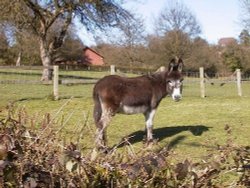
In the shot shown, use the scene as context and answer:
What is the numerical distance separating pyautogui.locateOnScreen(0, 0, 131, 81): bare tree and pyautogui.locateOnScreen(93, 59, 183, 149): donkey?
21.5 m

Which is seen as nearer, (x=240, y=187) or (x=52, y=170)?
(x=52, y=170)

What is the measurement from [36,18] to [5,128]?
30588 millimetres

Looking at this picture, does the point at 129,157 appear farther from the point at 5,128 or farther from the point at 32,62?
the point at 32,62

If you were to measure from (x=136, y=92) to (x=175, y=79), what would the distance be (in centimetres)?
94

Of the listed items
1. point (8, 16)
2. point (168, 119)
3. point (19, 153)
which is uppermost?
point (8, 16)

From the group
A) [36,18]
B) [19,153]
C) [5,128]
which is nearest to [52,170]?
[19,153]

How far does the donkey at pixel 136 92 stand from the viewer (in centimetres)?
838

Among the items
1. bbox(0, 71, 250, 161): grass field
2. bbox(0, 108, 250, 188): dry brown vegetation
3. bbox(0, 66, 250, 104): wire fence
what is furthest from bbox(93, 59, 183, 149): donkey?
bbox(0, 66, 250, 104): wire fence

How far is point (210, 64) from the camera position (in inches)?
2301

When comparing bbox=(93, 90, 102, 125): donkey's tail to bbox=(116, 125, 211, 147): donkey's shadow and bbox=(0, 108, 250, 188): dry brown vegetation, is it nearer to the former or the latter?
bbox=(116, 125, 211, 147): donkey's shadow

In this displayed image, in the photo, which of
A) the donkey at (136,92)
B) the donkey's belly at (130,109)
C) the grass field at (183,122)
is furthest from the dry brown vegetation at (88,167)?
the donkey's belly at (130,109)

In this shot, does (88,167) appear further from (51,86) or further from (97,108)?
(51,86)

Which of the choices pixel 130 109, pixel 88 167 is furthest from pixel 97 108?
pixel 88 167

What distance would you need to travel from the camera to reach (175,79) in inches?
361
